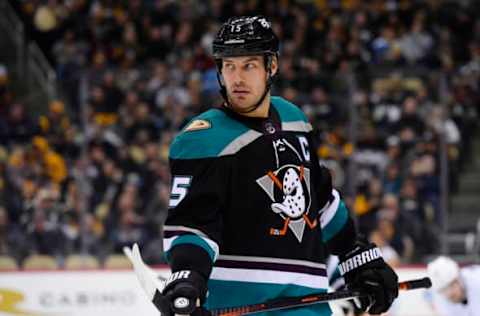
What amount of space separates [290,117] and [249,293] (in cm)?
56

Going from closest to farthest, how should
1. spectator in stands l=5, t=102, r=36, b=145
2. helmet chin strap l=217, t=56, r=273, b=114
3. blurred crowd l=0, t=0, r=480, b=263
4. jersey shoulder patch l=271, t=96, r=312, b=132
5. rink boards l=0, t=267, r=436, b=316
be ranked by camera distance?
helmet chin strap l=217, t=56, r=273, b=114
jersey shoulder patch l=271, t=96, r=312, b=132
rink boards l=0, t=267, r=436, b=316
blurred crowd l=0, t=0, r=480, b=263
spectator in stands l=5, t=102, r=36, b=145

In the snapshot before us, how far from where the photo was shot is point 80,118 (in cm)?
929

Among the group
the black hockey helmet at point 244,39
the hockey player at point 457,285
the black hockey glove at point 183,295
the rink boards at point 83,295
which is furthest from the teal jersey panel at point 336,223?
the rink boards at point 83,295

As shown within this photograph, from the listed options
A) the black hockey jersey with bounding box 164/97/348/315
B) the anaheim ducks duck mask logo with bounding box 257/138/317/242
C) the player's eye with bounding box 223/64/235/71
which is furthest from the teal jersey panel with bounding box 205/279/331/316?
the player's eye with bounding box 223/64/235/71

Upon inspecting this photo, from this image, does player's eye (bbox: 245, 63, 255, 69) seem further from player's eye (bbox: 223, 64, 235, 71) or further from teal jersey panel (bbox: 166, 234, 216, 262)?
teal jersey panel (bbox: 166, 234, 216, 262)

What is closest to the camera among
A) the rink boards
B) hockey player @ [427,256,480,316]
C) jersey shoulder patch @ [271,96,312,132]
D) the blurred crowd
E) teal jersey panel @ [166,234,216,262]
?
teal jersey panel @ [166,234,216,262]

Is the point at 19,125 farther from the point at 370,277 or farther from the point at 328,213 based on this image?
the point at 370,277

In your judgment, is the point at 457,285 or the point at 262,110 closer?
the point at 262,110

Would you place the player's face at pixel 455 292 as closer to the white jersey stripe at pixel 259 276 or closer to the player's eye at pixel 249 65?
the white jersey stripe at pixel 259 276

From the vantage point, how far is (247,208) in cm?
315

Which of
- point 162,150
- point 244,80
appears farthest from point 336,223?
point 162,150

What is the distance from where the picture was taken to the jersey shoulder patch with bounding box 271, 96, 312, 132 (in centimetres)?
336

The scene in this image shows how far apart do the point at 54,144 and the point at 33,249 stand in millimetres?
1024

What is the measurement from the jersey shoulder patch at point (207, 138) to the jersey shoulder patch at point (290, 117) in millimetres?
219
